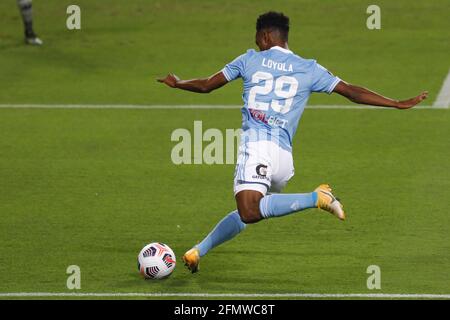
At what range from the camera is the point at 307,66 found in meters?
10.9

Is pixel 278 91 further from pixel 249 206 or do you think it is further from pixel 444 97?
pixel 444 97

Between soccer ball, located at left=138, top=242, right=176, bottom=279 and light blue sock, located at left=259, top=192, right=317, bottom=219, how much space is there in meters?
0.97

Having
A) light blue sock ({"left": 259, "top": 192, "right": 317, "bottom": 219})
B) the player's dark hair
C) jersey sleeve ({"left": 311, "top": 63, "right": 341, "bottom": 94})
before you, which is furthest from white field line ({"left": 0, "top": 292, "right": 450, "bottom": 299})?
the player's dark hair

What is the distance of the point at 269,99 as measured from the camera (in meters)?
10.9

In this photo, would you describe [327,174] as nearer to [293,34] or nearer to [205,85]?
[205,85]

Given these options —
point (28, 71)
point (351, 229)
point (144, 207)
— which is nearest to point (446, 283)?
point (351, 229)

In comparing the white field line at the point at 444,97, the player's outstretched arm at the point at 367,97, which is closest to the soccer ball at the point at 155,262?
the player's outstretched arm at the point at 367,97

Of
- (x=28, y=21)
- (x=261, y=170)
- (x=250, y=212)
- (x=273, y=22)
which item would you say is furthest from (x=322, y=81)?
(x=28, y=21)

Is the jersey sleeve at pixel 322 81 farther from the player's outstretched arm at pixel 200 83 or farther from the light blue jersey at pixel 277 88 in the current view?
the player's outstretched arm at pixel 200 83

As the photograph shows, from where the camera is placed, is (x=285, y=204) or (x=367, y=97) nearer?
(x=285, y=204)

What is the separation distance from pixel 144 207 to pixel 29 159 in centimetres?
289

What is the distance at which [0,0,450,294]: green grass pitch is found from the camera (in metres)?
11.3

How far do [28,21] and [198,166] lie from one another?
28.2 ft
